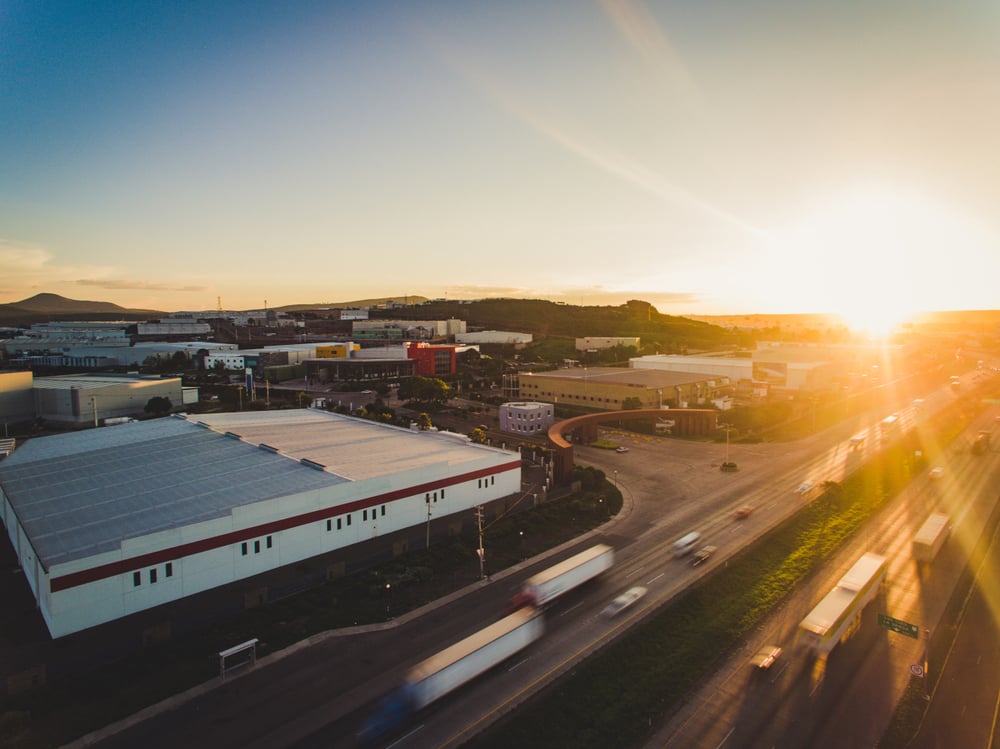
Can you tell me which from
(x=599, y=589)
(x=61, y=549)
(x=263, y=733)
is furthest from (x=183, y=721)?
(x=599, y=589)

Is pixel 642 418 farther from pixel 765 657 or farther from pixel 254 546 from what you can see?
pixel 254 546

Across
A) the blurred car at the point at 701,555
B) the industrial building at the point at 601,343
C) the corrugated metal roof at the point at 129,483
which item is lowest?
the blurred car at the point at 701,555

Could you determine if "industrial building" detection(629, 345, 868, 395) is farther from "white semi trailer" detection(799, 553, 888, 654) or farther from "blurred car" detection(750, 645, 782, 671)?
"blurred car" detection(750, 645, 782, 671)

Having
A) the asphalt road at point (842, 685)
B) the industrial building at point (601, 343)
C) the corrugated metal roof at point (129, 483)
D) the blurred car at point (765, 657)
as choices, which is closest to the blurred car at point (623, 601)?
the asphalt road at point (842, 685)

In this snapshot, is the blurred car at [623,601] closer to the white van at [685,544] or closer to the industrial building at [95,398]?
the white van at [685,544]

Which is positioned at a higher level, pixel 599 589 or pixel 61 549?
pixel 61 549

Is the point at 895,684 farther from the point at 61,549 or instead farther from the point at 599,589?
the point at 61,549

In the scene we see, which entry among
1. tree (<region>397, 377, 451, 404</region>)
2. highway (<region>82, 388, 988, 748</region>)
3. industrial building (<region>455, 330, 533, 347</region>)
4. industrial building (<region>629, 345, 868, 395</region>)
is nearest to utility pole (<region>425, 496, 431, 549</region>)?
highway (<region>82, 388, 988, 748</region>)

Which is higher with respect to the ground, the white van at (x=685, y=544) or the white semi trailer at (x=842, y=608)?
the white semi trailer at (x=842, y=608)
